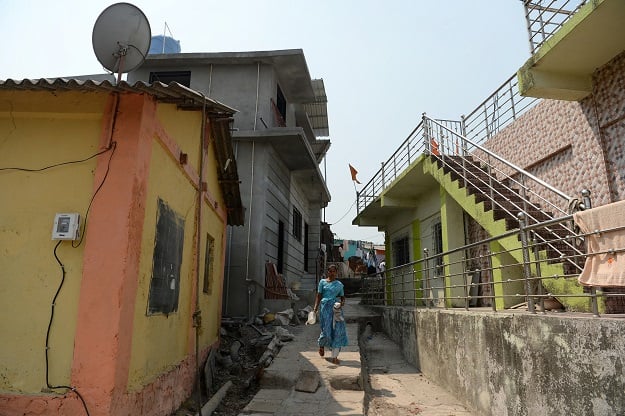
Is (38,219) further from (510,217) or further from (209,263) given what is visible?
(510,217)

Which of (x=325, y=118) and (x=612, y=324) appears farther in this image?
(x=325, y=118)

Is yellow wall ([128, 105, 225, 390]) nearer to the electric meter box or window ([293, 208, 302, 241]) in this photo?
the electric meter box

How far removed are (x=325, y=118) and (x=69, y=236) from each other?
15524 mm

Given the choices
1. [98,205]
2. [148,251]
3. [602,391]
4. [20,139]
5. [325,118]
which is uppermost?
[325,118]

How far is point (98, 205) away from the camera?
4.16m

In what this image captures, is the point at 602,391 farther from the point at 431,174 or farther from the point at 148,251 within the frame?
the point at 431,174

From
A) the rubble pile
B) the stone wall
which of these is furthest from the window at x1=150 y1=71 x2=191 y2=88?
the stone wall

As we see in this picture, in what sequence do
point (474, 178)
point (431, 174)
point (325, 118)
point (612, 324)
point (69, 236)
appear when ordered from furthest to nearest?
point (325, 118) → point (431, 174) → point (474, 178) → point (69, 236) → point (612, 324)

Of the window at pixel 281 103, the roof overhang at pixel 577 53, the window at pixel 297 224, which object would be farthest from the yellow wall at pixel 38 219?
the window at pixel 297 224

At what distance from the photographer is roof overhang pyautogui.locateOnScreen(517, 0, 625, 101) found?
5.58 metres

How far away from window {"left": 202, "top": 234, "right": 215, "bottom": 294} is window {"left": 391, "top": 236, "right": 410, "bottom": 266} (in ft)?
25.0

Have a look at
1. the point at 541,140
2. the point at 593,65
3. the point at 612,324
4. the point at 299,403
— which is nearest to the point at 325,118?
the point at 541,140

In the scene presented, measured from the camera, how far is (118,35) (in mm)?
5148

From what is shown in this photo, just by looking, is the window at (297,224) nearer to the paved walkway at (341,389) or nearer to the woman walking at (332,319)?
the paved walkway at (341,389)
